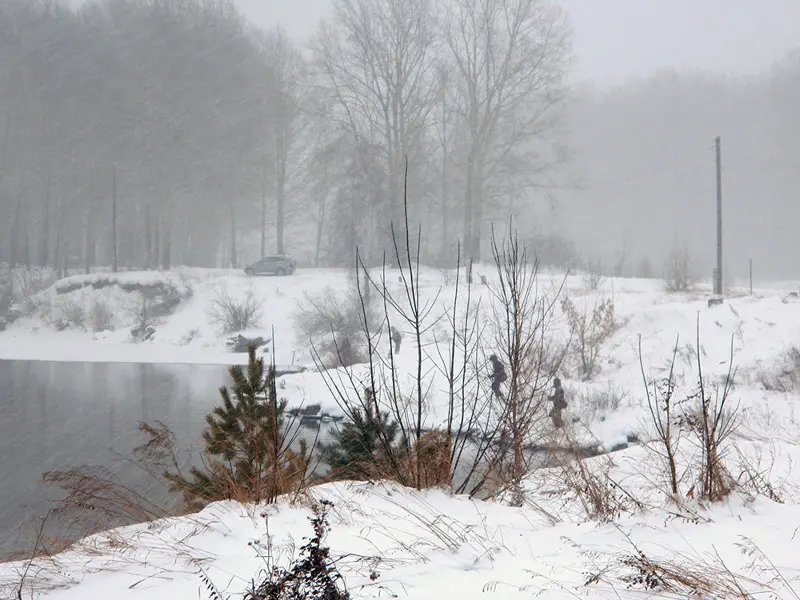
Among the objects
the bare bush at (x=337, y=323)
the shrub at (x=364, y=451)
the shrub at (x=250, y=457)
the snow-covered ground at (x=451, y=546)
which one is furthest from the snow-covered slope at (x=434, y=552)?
the bare bush at (x=337, y=323)

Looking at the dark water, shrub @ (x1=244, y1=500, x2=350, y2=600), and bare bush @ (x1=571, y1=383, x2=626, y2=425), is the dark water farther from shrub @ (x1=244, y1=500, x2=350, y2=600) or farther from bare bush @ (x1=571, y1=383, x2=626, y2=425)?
bare bush @ (x1=571, y1=383, x2=626, y2=425)

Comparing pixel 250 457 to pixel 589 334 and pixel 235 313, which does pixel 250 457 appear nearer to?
pixel 589 334

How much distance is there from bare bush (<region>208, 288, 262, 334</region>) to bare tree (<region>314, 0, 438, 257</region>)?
25.7ft

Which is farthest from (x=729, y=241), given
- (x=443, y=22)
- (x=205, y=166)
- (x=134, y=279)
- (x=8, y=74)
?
(x=8, y=74)

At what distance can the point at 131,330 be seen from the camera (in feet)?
105

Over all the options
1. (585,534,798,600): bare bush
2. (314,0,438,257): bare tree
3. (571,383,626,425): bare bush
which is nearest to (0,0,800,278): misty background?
(314,0,438,257): bare tree

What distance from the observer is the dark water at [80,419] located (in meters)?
10.4

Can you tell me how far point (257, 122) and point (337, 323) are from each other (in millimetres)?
22104

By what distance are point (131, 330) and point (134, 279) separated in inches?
148

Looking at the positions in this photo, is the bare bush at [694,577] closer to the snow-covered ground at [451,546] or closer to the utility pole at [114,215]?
the snow-covered ground at [451,546]

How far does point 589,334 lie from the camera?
65.7 ft

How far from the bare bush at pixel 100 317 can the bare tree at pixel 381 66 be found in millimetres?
14157

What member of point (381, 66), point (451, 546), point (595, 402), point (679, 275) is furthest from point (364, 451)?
point (381, 66)

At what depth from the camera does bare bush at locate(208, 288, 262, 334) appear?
29.9 metres
